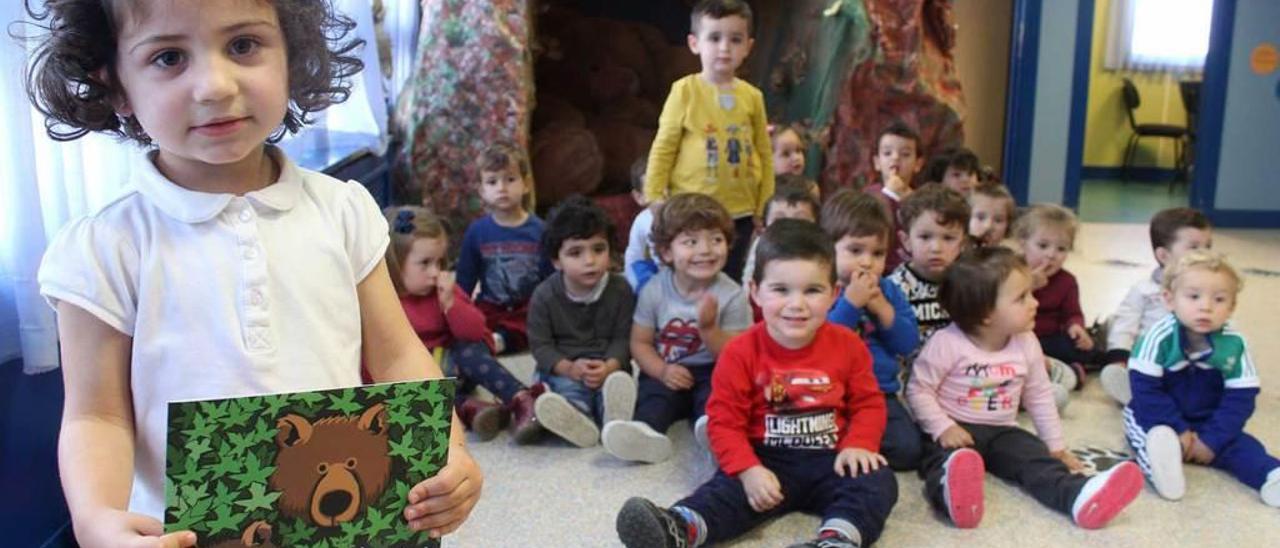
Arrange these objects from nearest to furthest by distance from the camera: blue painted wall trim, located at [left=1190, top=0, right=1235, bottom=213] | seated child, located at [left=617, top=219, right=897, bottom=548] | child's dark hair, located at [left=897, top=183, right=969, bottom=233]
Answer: seated child, located at [left=617, top=219, right=897, bottom=548] → child's dark hair, located at [left=897, top=183, right=969, bottom=233] → blue painted wall trim, located at [left=1190, top=0, right=1235, bottom=213]

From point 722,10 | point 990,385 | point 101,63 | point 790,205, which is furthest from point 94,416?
point 722,10

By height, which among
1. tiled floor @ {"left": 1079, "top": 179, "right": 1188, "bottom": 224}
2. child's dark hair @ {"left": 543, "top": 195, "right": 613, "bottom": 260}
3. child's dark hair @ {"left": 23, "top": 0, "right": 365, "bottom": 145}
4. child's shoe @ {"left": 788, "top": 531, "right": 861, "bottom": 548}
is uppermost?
child's dark hair @ {"left": 23, "top": 0, "right": 365, "bottom": 145}

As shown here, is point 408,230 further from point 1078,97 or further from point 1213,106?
point 1213,106

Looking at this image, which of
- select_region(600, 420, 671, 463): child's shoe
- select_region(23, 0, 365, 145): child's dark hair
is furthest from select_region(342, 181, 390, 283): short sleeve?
select_region(600, 420, 671, 463): child's shoe

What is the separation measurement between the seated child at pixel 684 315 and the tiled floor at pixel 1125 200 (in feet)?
17.3

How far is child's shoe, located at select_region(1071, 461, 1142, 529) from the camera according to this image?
7.43 feet

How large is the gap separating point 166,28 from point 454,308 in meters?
1.98

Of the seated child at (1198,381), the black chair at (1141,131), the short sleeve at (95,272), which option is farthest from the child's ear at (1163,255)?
the black chair at (1141,131)

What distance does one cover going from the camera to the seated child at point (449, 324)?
288cm

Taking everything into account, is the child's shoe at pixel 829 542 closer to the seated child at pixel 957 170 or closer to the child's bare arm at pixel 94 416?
the child's bare arm at pixel 94 416

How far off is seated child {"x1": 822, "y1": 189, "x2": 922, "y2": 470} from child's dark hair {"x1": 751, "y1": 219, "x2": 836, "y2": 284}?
34 cm

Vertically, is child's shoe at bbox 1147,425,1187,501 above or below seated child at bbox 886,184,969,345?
below

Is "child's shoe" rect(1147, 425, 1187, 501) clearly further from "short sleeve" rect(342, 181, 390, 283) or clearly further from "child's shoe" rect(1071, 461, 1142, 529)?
"short sleeve" rect(342, 181, 390, 283)

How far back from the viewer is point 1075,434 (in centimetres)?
293
